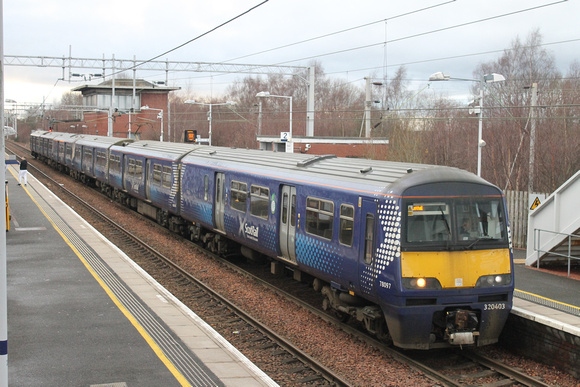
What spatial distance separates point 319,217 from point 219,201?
18.5 ft

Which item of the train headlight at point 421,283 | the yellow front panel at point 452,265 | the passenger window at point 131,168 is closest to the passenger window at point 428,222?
the yellow front panel at point 452,265

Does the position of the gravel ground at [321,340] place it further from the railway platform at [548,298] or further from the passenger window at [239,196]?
the passenger window at [239,196]

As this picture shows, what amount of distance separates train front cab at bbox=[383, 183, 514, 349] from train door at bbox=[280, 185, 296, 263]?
11.4 ft

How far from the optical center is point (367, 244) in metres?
9.38

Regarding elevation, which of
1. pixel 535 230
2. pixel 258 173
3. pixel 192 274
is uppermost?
pixel 258 173

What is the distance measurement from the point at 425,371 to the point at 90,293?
679 cm

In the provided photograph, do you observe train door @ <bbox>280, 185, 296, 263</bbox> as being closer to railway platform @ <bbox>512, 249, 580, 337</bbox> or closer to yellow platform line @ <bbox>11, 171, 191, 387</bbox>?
yellow platform line @ <bbox>11, 171, 191, 387</bbox>

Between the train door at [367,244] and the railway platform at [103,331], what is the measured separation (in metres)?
2.16

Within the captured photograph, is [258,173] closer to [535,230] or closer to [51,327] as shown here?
[51,327]

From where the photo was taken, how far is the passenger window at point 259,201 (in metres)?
13.2

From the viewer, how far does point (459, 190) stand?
9.07m

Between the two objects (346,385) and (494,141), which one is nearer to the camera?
(346,385)

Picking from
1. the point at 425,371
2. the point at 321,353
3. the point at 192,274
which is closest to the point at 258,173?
the point at 192,274

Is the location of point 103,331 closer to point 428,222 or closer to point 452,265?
point 428,222
